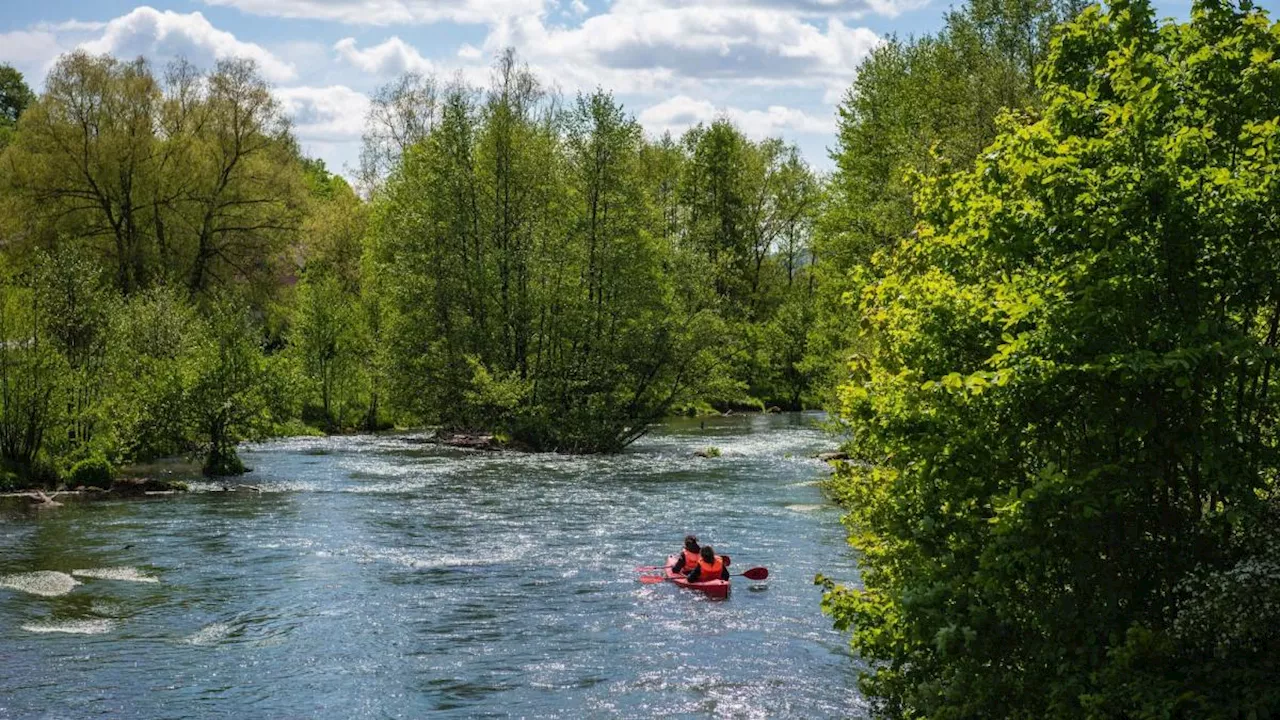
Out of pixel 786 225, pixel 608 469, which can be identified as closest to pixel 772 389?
pixel 786 225

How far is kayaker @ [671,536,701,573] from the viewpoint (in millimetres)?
21562

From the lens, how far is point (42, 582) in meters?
20.6

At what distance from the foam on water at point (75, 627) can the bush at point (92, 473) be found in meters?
15.1

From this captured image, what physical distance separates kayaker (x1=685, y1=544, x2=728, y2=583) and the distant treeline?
19.2 m

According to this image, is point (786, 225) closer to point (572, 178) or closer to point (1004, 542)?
point (572, 178)

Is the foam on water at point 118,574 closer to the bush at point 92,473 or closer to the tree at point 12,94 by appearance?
the bush at point 92,473

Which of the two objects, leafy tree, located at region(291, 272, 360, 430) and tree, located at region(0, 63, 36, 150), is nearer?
leafy tree, located at region(291, 272, 360, 430)

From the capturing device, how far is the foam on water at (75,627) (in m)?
17.7

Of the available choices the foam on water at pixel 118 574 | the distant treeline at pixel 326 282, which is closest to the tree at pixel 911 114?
the distant treeline at pixel 326 282

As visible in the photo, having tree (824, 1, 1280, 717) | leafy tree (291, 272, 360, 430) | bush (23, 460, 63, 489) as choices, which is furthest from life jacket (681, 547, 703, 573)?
leafy tree (291, 272, 360, 430)

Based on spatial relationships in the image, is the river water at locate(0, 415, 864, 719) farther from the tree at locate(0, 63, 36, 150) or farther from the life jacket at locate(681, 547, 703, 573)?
the tree at locate(0, 63, 36, 150)

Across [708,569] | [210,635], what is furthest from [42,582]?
[708,569]

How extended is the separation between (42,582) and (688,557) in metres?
11.0

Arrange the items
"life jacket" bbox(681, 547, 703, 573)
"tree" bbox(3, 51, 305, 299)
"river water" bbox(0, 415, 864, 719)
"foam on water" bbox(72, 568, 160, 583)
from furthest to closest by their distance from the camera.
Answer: "tree" bbox(3, 51, 305, 299), "life jacket" bbox(681, 547, 703, 573), "foam on water" bbox(72, 568, 160, 583), "river water" bbox(0, 415, 864, 719)
